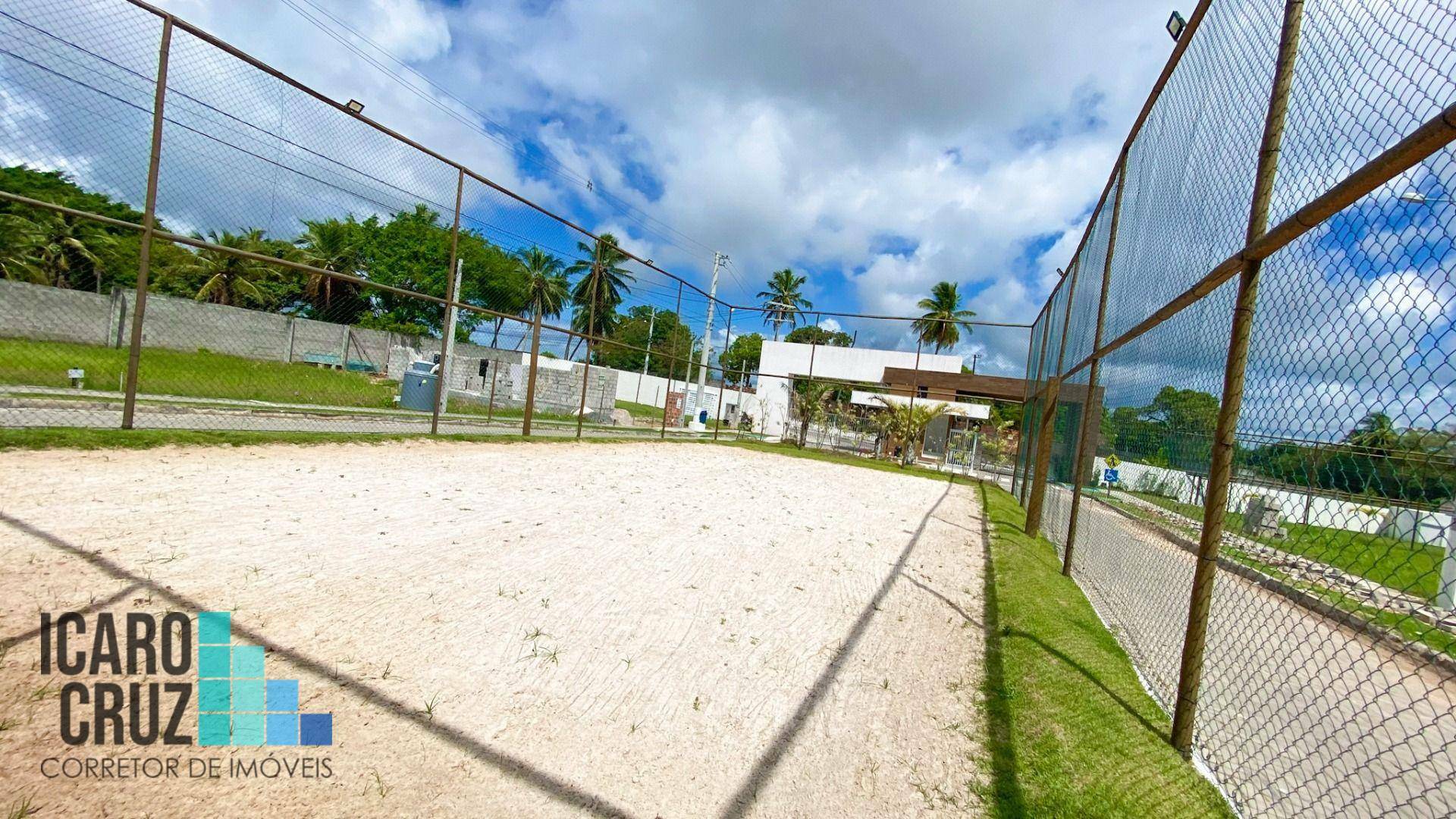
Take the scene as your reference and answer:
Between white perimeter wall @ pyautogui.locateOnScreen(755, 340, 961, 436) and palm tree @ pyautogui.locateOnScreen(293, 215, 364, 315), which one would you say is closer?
palm tree @ pyautogui.locateOnScreen(293, 215, 364, 315)

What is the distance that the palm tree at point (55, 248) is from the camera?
533cm

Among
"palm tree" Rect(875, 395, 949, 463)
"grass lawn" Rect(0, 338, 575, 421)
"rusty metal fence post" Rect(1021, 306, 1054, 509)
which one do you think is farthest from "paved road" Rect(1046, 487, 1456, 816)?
"palm tree" Rect(875, 395, 949, 463)

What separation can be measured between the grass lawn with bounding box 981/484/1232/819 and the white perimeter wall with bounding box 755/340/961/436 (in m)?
23.6

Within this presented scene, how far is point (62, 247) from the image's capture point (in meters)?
5.62

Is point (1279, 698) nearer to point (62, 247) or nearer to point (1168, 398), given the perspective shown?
point (1168, 398)

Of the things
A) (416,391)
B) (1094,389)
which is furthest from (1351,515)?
(416,391)

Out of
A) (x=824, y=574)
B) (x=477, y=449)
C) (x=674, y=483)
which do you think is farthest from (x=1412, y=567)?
(x=477, y=449)

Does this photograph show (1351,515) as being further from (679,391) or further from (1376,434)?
(679,391)

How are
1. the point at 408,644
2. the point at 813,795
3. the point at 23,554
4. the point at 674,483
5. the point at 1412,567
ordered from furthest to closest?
the point at 674,483
the point at 23,554
the point at 408,644
the point at 813,795
the point at 1412,567

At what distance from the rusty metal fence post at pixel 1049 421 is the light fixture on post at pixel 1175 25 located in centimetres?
339

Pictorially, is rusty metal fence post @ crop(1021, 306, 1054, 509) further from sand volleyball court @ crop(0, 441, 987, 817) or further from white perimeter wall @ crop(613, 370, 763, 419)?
white perimeter wall @ crop(613, 370, 763, 419)

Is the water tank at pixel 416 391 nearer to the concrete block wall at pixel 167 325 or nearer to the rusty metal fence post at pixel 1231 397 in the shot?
the concrete block wall at pixel 167 325

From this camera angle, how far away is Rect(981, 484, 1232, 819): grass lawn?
1903 mm

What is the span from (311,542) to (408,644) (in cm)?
142
